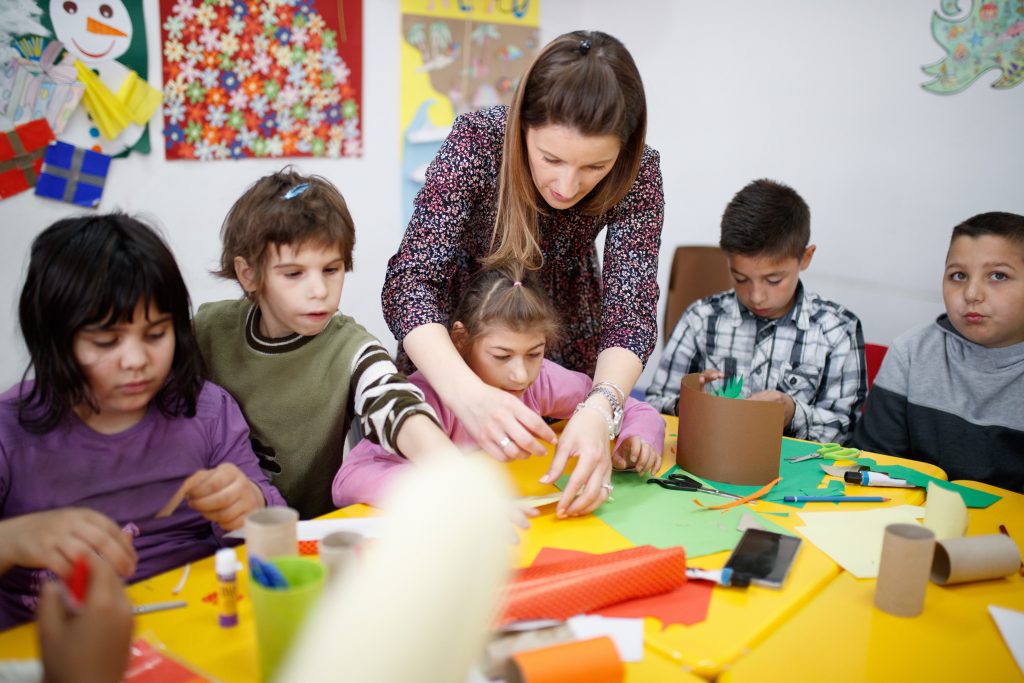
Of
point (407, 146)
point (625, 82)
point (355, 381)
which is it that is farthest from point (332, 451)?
point (407, 146)

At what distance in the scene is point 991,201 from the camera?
2.84 metres

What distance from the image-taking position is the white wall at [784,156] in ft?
9.21

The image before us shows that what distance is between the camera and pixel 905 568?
101cm

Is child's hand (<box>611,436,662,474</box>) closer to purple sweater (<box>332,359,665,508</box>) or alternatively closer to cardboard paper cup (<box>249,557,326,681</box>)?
purple sweater (<box>332,359,665,508</box>)

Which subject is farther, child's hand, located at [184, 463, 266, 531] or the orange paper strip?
the orange paper strip

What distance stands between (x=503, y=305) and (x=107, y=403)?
0.74m

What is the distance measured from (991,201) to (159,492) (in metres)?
2.85

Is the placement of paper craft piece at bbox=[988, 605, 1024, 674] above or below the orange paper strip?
below

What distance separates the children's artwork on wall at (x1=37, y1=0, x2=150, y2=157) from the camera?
8.16 feet

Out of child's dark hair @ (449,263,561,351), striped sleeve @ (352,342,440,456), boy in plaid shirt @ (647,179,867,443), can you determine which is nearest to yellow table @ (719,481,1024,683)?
striped sleeve @ (352,342,440,456)

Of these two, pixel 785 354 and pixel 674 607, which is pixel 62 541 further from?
pixel 785 354

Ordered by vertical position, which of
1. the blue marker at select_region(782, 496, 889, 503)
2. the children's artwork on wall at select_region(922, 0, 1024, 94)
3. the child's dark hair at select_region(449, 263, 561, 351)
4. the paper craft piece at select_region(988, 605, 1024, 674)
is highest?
the children's artwork on wall at select_region(922, 0, 1024, 94)

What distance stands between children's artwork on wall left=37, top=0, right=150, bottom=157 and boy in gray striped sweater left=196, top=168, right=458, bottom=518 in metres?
1.37

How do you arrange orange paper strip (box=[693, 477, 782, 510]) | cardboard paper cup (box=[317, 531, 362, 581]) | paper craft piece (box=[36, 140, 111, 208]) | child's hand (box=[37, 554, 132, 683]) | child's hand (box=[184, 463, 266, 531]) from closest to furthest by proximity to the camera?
child's hand (box=[37, 554, 132, 683]) < cardboard paper cup (box=[317, 531, 362, 581]) < child's hand (box=[184, 463, 266, 531]) < orange paper strip (box=[693, 477, 782, 510]) < paper craft piece (box=[36, 140, 111, 208])
